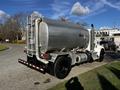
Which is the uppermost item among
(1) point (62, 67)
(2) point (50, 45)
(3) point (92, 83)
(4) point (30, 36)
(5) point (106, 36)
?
(4) point (30, 36)

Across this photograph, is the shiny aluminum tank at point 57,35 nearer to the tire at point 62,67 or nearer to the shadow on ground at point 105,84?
the tire at point 62,67

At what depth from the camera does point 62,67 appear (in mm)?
12586

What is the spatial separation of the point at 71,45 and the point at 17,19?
8608 centimetres

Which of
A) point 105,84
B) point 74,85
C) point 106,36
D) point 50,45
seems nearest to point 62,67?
point 50,45

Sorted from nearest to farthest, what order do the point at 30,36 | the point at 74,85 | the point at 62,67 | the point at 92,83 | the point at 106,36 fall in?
the point at 74,85 < the point at 92,83 < the point at 62,67 < the point at 30,36 < the point at 106,36

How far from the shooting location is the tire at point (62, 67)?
1192cm

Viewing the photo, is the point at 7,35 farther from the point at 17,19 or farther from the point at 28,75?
the point at 28,75

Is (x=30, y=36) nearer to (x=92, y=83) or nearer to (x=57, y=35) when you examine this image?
(x=57, y=35)

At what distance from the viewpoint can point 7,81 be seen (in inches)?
420

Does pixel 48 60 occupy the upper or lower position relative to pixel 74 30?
lower

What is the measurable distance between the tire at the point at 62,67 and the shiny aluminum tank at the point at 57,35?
0.71 m

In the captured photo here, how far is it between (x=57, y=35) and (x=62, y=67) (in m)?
1.72

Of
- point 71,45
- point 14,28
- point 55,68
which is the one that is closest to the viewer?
point 55,68

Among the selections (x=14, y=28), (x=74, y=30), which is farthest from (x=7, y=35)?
(x=74, y=30)
